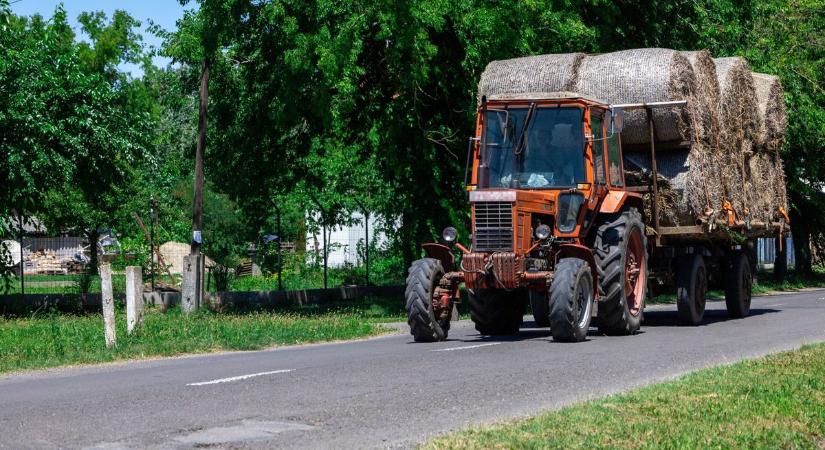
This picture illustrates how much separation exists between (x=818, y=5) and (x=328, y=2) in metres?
21.5

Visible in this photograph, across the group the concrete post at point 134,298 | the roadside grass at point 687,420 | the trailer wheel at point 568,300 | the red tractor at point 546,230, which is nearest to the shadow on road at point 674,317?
the red tractor at point 546,230

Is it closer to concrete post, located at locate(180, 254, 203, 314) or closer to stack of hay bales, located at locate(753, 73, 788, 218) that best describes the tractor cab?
stack of hay bales, located at locate(753, 73, 788, 218)

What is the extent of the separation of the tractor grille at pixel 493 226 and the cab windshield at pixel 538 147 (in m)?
0.76

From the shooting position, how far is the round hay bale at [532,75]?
18922 mm

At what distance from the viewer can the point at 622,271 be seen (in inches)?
672

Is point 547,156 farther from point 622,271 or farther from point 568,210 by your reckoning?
point 622,271

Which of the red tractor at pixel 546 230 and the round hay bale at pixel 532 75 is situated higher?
the round hay bale at pixel 532 75

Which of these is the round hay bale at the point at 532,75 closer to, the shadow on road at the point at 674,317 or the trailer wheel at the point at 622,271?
the trailer wheel at the point at 622,271

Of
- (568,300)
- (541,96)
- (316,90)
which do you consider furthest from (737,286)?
(316,90)

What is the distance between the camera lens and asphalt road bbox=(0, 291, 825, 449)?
864 cm

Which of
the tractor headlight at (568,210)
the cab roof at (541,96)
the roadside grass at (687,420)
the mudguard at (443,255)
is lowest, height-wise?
the roadside grass at (687,420)

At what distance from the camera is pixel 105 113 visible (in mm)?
25547

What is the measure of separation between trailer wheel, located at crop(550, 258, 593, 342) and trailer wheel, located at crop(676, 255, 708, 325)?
159 inches

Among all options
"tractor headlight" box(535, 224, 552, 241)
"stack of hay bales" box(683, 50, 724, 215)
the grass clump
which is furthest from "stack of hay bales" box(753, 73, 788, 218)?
the grass clump
